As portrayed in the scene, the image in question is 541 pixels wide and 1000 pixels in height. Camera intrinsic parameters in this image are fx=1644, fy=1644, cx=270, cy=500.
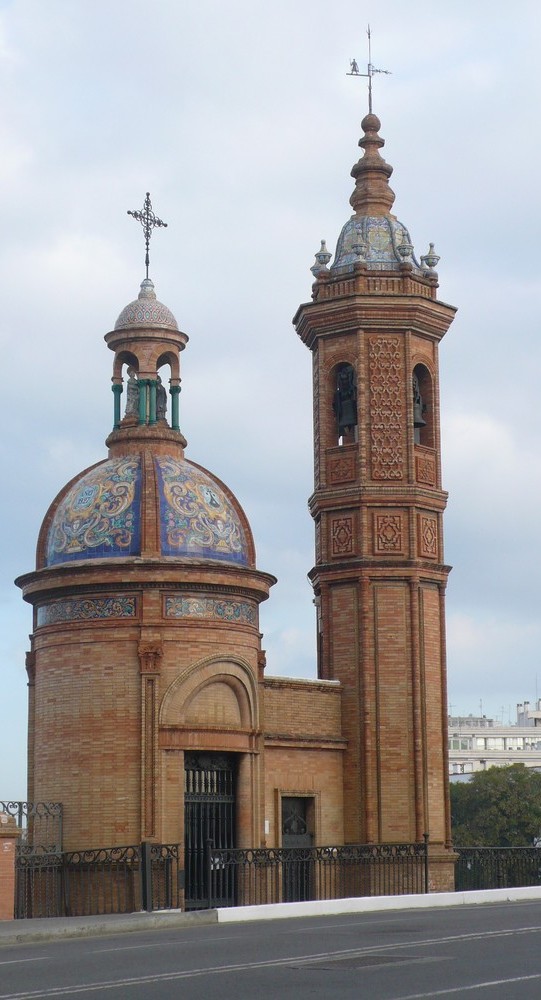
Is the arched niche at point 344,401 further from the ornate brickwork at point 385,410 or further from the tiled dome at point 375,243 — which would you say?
the tiled dome at point 375,243

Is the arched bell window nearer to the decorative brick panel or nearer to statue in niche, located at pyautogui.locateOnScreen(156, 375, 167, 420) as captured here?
the decorative brick panel

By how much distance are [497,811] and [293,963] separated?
5035 centimetres

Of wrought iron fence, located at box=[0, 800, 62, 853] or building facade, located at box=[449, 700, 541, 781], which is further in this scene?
building facade, located at box=[449, 700, 541, 781]

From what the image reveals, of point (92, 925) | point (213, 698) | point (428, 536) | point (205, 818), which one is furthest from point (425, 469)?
point (92, 925)

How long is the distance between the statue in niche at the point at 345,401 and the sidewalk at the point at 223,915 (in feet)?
37.0

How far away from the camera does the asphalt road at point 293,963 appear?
49.3 ft

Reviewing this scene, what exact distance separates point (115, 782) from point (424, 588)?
9.40m

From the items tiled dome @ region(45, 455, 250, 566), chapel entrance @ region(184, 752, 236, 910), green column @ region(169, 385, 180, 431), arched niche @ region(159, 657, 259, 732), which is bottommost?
chapel entrance @ region(184, 752, 236, 910)

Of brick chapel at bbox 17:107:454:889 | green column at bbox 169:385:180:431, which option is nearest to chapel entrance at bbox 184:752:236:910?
brick chapel at bbox 17:107:454:889

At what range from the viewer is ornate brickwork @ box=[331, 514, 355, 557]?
37.2m

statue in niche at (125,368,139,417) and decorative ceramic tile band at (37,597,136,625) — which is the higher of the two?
statue in niche at (125,368,139,417)

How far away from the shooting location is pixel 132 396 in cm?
3541

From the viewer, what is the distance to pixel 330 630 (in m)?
37.2

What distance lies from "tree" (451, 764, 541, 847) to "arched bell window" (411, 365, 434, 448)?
3093cm
